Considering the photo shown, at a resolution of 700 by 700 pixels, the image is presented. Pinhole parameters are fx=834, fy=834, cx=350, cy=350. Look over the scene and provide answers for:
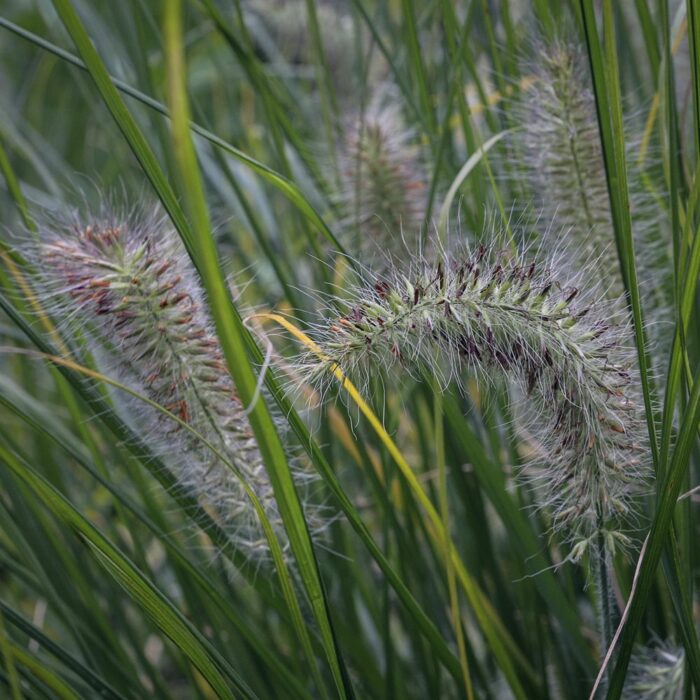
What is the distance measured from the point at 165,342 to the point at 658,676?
79 centimetres

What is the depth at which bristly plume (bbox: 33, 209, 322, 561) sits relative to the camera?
1.07m

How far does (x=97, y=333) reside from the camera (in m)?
1.23

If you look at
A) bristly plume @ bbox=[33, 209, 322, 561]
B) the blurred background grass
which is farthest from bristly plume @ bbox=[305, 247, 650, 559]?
bristly plume @ bbox=[33, 209, 322, 561]

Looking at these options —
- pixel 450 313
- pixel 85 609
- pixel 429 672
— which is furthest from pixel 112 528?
pixel 450 313

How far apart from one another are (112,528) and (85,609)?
0.24 m

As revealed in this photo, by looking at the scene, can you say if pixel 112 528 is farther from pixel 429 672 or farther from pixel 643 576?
A: pixel 643 576

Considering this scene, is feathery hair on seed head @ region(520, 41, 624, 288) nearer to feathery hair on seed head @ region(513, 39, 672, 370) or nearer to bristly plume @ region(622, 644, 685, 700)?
feathery hair on seed head @ region(513, 39, 672, 370)

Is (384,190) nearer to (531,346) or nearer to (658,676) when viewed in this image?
(531,346)

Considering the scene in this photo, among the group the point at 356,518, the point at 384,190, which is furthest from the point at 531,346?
the point at 384,190

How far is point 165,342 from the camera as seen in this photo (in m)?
1.07

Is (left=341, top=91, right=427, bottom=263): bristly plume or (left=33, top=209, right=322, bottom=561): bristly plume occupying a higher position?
(left=341, top=91, right=427, bottom=263): bristly plume

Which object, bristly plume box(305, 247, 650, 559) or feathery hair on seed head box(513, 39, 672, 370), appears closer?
bristly plume box(305, 247, 650, 559)

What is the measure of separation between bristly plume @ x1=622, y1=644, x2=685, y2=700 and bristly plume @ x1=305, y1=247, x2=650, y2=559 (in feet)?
0.95

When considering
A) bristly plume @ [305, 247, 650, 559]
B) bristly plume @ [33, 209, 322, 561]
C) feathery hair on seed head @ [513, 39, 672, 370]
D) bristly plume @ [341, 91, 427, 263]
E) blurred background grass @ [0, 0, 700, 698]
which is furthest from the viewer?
bristly plume @ [341, 91, 427, 263]
